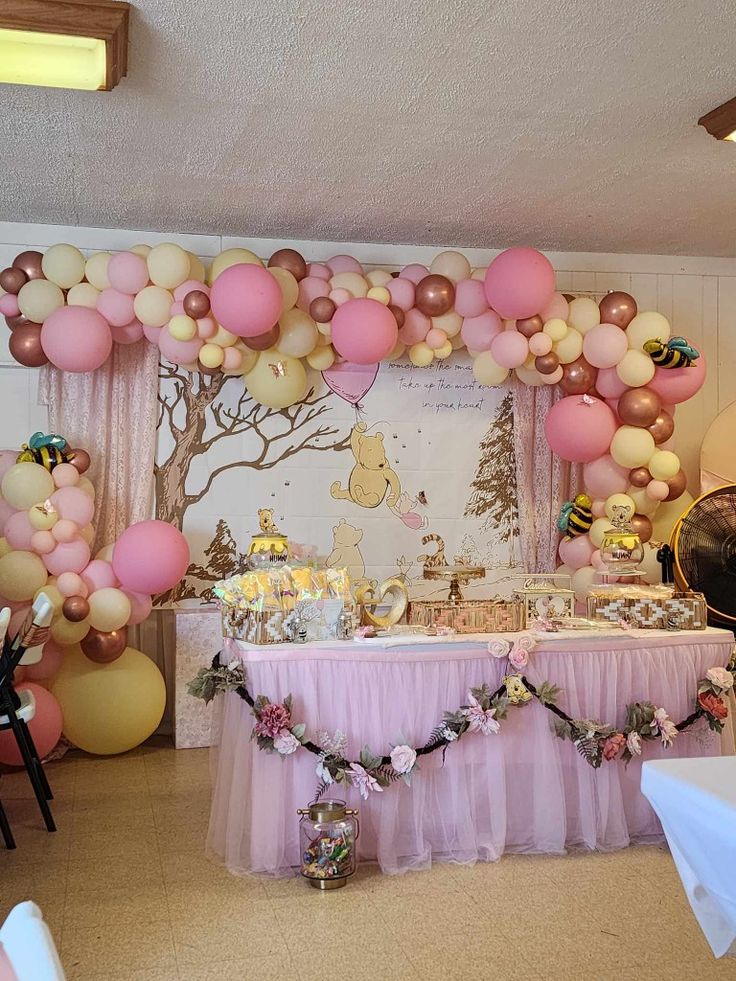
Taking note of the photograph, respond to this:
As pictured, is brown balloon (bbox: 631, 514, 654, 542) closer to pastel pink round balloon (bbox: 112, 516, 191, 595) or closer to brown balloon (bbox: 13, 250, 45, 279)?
pastel pink round balloon (bbox: 112, 516, 191, 595)

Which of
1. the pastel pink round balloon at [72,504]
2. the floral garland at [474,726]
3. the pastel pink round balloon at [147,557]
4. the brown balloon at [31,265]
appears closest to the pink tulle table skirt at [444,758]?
the floral garland at [474,726]

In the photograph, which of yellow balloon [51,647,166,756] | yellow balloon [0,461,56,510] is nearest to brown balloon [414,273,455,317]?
yellow balloon [0,461,56,510]

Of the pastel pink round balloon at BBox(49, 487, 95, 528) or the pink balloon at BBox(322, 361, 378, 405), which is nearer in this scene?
the pastel pink round balloon at BBox(49, 487, 95, 528)

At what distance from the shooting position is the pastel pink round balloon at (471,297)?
17.2 feet

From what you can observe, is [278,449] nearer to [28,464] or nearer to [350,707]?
[28,464]

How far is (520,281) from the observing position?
5.00 m

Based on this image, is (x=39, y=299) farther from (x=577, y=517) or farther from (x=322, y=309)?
(x=577, y=517)

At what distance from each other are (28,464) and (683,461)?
3750mm

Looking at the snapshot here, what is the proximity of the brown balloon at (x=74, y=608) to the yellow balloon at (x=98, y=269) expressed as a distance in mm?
1520

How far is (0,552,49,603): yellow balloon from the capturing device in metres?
4.72

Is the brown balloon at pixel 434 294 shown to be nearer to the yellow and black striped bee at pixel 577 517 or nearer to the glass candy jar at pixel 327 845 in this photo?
the yellow and black striped bee at pixel 577 517

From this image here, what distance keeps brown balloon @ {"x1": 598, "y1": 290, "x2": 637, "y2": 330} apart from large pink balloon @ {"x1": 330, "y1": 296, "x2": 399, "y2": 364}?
1.14 meters

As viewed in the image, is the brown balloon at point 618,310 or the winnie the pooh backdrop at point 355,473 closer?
the brown balloon at point 618,310

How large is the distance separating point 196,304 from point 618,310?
2164 mm
